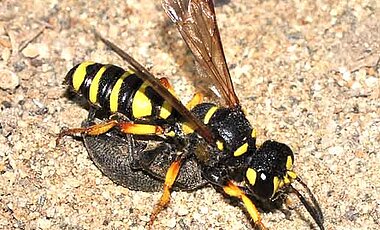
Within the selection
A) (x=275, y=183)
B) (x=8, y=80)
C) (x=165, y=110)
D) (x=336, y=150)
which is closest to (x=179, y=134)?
(x=165, y=110)

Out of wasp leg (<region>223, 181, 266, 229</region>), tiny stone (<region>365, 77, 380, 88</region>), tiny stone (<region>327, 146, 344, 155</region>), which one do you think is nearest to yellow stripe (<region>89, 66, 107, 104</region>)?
wasp leg (<region>223, 181, 266, 229</region>)

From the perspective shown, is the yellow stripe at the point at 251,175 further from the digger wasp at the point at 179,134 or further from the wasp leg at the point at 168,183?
the wasp leg at the point at 168,183

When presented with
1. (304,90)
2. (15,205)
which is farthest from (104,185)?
(304,90)

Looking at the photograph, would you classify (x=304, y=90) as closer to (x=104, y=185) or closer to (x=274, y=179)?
(x=274, y=179)

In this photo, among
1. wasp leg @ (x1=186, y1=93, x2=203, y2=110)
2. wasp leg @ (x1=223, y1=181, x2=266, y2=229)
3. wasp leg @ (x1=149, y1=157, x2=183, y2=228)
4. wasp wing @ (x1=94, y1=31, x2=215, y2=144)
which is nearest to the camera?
wasp wing @ (x1=94, y1=31, x2=215, y2=144)

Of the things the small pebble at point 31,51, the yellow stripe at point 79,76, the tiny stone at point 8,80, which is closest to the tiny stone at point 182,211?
the yellow stripe at point 79,76

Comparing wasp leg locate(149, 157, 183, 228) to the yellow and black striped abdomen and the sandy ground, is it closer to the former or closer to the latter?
the sandy ground

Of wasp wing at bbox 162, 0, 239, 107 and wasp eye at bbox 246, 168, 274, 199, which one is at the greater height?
wasp wing at bbox 162, 0, 239, 107
